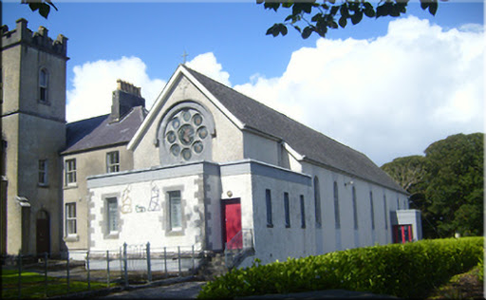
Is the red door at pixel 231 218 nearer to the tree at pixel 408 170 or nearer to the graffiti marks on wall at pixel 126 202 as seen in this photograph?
the graffiti marks on wall at pixel 126 202

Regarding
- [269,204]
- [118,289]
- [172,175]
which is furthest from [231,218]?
[118,289]

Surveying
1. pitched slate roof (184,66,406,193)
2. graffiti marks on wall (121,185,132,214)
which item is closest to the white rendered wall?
graffiti marks on wall (121,185,132,214)

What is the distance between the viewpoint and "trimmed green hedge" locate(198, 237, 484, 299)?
842cm

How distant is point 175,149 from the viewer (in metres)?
26.3

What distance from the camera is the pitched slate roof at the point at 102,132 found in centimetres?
3114

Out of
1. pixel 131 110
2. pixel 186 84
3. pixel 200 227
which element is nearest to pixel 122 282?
pixel 200 227

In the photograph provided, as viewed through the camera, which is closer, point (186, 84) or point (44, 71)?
point (186, 84)

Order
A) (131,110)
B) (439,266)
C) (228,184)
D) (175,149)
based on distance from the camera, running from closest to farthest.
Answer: (439,266)
(228,184)
(175,149)
(131,110)

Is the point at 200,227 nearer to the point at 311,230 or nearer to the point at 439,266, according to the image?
the point at 311,230

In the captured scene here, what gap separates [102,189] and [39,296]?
10.7 m

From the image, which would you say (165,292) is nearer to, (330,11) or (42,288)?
(42,288)

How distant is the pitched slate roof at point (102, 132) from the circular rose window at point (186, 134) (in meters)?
4.90

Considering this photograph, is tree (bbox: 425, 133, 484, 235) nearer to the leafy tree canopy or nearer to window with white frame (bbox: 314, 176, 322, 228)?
the leafy tree canopy

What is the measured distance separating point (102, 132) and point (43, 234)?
7.81 metres
